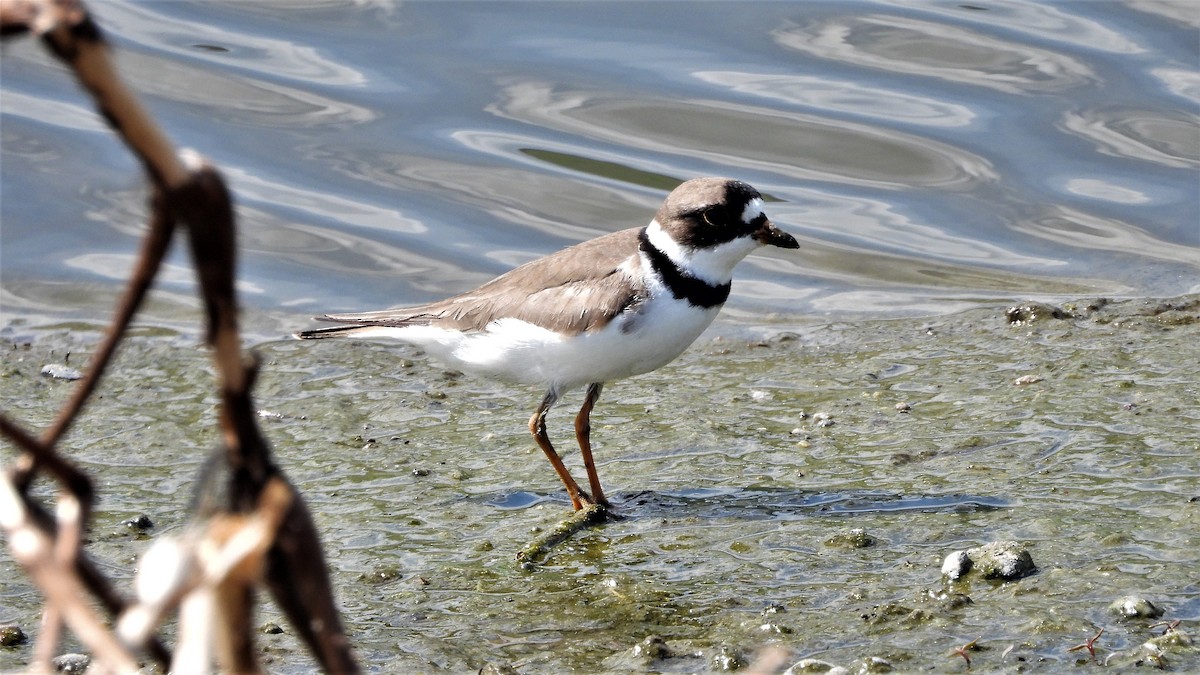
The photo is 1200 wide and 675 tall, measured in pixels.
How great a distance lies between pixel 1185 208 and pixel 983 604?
6.02m

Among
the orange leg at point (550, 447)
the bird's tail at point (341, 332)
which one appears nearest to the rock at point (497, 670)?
the orange leg at point (550, 447)

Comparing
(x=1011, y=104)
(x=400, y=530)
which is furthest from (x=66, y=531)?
(x=1011, y=104)

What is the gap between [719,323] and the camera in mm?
8234

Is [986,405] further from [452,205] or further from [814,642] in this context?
[452,205]

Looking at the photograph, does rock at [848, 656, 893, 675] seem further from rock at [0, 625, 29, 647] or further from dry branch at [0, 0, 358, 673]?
dry branch at [0, 0, 358, 673]

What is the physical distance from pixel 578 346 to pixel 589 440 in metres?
0.69

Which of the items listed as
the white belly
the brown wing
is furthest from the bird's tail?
the white belly

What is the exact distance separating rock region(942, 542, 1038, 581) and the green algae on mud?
0.12ft

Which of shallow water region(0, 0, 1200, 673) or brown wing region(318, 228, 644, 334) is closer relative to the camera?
shallow water region(0, 0, 1200, 673)

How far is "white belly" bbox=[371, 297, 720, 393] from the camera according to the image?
5.45m

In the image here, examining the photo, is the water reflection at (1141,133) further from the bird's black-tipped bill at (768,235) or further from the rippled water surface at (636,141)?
the bird's black-tipped bill at (768,235)

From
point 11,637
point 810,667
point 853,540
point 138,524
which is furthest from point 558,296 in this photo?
point 11,637

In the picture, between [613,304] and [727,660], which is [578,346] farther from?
[727,660]

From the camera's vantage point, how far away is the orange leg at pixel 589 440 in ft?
17.8
